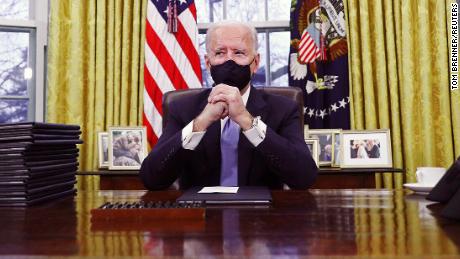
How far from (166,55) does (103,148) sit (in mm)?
781

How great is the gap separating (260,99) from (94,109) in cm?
167

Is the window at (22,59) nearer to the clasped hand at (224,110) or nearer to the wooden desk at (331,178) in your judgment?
the wooden desk at (331,178)

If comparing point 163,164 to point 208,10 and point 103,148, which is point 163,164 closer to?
point 103,148

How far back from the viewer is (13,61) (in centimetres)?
345

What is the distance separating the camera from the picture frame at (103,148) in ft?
9.59

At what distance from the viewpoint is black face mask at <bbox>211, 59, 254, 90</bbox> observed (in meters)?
1.73

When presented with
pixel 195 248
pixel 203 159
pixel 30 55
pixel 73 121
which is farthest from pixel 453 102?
pixel 30 55

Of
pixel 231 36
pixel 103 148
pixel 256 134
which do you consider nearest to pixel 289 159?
pixel 256 134

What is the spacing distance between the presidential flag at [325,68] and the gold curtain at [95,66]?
46.0 inches

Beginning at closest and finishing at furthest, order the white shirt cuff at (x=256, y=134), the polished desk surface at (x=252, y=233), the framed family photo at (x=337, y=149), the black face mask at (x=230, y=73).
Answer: the polished desk surface at (x=252, y=233)
the white shirt cuff at (x=256, y=134)
the black face mask at (x=230, y=73)
the framed family photo at (x=337, y=149)

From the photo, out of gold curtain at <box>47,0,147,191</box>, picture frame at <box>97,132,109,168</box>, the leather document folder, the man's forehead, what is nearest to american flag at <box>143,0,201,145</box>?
gold curtain at <box>47,0,147,191</box>

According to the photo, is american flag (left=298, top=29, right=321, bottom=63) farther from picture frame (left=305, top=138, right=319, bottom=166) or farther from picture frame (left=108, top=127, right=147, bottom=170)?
picture frame (left=108, top=127, right=147, bottom=170)

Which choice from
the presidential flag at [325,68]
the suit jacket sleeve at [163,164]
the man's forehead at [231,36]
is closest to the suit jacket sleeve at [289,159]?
the suit jacket sleeve at [163,164]

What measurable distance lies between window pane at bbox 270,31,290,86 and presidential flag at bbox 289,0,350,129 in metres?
0.40
